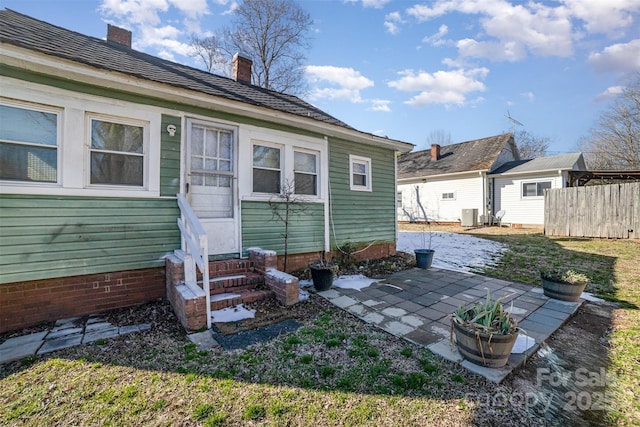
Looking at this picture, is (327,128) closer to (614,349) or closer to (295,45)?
(614,349)

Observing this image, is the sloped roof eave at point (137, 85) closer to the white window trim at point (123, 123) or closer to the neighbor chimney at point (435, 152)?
the white window trim at point (123, 123)

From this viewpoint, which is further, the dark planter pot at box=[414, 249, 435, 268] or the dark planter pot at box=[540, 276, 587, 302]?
the dark planter pot at box=[414, 249, 435, 268]

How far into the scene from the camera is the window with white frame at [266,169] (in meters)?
5.12

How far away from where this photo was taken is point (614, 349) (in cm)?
287

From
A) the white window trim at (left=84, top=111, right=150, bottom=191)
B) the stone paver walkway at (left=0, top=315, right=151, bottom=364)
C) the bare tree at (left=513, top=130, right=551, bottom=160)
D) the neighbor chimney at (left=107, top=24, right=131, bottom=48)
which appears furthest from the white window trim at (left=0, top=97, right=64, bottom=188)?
the bare tree at (left=513, top=130, right=551, bottom=160)

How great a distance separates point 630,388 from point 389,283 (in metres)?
3.12

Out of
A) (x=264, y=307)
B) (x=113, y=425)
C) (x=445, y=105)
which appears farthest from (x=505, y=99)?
(x=113, y=425)

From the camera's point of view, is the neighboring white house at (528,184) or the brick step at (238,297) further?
the neighboring white house at (528,184)

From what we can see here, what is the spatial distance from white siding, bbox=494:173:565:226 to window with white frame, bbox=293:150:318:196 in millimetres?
13440

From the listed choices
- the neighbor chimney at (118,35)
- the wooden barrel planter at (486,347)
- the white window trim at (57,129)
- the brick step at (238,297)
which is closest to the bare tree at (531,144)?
the wooden barrel planter at (486,347)

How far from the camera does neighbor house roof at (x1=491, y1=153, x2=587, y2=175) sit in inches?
508

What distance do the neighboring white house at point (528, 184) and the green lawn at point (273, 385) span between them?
42.0 ft

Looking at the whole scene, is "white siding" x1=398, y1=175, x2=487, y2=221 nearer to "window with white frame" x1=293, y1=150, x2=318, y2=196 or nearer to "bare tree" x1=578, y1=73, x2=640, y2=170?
"window with white frame" x1=293, y1=150, x2=318, y2=196

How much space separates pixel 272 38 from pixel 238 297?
1581 cm
